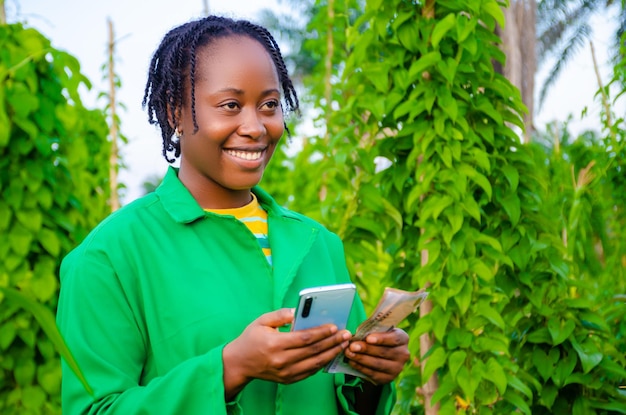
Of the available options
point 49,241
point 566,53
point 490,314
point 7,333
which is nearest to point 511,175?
point 490,314

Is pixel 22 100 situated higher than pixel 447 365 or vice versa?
pixel 22 100

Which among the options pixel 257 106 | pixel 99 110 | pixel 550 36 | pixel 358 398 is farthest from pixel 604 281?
pixel 550 36

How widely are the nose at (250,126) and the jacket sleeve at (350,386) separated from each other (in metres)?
0.37

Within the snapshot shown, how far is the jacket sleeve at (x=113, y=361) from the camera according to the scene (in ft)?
4.58

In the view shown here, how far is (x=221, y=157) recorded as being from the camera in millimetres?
1638

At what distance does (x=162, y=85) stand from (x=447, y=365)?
1289 mm

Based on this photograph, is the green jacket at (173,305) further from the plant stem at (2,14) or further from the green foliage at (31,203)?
the plant stem at (2,14)

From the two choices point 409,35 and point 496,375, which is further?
point 409,35

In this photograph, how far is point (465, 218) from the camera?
248 centimetres

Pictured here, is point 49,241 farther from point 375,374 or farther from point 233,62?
point 375,374

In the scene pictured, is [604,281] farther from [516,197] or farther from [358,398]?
[358,398]

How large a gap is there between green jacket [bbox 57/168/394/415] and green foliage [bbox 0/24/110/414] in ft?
4.60

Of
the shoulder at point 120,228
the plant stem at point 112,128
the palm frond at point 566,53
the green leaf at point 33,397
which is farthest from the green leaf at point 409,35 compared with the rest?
the palm frond at point 566,53

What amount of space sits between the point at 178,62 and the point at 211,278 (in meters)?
0.47
